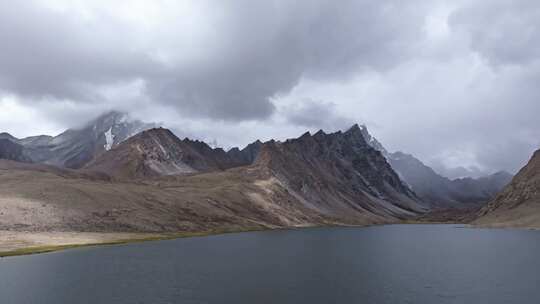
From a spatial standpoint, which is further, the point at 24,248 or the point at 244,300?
the point at 24,248

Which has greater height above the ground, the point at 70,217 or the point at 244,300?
the point at 70,217

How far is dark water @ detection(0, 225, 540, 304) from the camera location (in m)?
71.8

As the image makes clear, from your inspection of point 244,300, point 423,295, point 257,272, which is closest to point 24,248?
point 257,272

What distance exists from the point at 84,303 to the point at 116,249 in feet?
266

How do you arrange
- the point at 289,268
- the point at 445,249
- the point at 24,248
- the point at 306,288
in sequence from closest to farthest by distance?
the point at 306,288, the point at 289,268, the point at 24,248, the point at 445,249

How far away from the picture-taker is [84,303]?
67625 millimetres

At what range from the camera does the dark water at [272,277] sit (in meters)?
71.8

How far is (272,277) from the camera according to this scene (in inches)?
3531

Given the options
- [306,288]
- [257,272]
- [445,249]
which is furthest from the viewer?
[445,249]

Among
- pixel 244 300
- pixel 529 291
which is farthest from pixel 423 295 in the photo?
pixel 244 300

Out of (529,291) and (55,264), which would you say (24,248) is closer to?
(55,264)

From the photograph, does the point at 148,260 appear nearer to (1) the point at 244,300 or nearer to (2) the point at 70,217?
(1) the point at 244,300

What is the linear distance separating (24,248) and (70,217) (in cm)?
5598

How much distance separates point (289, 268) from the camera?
103188 mm
